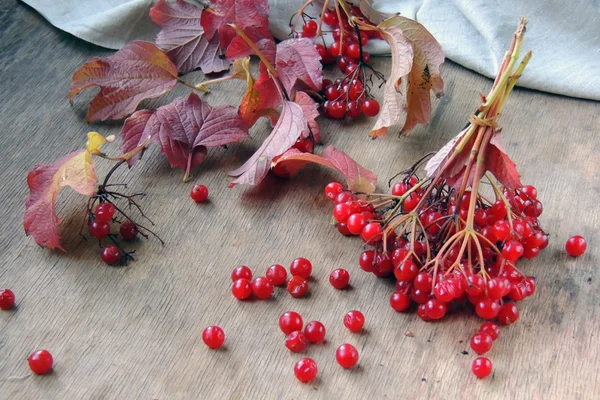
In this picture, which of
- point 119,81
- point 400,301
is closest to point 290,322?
point 400,301

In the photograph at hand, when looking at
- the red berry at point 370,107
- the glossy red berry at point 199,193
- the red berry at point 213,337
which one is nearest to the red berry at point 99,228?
the glossy red berry at point 199,193

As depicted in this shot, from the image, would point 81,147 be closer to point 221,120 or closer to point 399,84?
point 221,120

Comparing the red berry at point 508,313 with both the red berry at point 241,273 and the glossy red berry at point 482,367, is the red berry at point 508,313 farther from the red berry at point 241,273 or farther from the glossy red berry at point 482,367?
the red berry at point 241,273

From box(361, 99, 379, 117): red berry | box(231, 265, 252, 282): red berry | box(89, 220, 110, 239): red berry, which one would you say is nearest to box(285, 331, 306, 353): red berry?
box(231, 265, 252, 282): red berry

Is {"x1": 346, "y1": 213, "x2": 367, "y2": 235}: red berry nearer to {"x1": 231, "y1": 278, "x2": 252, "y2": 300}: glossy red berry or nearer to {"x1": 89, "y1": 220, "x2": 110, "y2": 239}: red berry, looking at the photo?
{"x1": 231, "y1": 278, "x2": 252, "y2": 300}: glossy red berry

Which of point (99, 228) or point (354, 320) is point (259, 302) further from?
point (99, 228)

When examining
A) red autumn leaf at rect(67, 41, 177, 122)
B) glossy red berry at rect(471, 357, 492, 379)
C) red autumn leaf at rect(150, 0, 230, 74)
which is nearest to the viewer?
glossy red berry at rect(471, 357, 492, 379)
